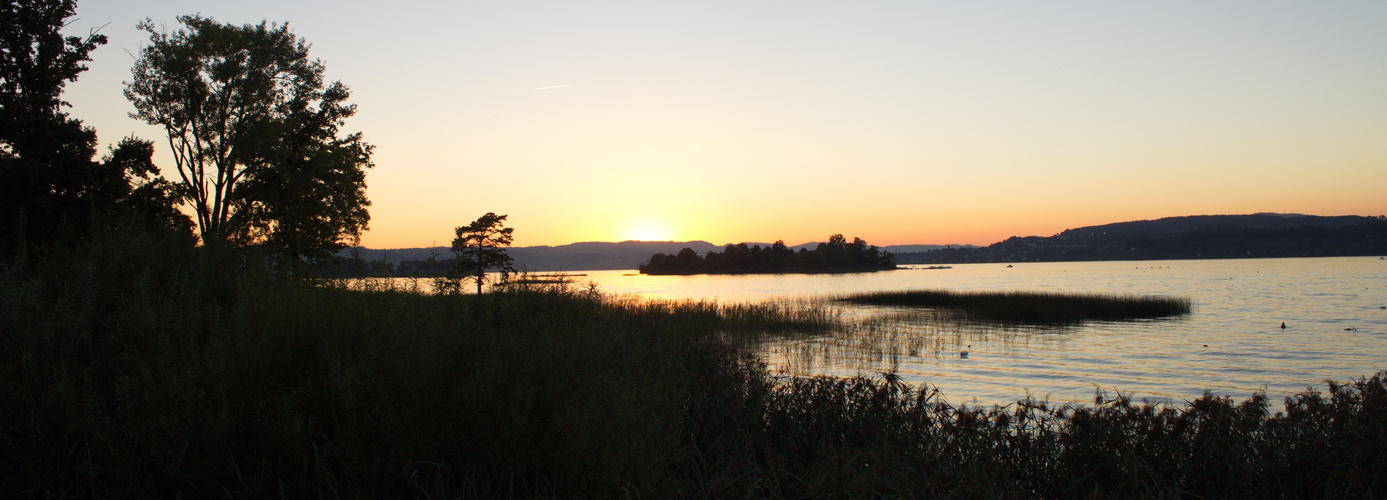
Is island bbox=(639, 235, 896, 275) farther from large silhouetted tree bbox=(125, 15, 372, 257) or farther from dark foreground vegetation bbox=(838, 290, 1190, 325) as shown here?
large silhouetted tree bbox=(125, 15, 372, 257)

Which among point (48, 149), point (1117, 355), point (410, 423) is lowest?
point (1117, 355)

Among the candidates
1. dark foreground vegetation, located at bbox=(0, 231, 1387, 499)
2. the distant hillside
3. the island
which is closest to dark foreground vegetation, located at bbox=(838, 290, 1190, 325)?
dark foreground vegetation, located at bbox=(0, 231, 1387, 499)

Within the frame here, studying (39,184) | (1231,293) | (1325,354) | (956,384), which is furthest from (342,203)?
(1231,293)

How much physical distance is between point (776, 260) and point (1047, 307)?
115134 millimetres

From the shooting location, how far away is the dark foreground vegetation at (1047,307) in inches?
1072

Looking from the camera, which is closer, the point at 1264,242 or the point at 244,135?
the point at 244,135

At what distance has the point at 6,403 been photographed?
407cm

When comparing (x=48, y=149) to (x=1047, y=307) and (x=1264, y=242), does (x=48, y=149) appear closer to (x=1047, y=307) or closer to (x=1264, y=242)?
(x=1047, y=307)

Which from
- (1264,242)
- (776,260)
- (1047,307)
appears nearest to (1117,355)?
(1047,307)

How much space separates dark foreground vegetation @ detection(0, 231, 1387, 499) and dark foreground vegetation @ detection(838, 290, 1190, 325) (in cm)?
2142

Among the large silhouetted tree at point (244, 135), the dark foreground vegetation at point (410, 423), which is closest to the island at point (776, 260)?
the large silhouetted tree at point (244, 135)

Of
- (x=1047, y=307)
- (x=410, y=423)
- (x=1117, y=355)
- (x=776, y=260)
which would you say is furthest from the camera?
(x=776, y=260)

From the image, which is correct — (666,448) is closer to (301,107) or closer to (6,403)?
(6,403)

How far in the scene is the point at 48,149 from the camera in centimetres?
1858
